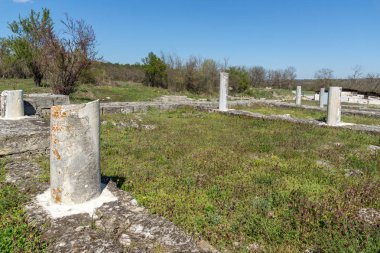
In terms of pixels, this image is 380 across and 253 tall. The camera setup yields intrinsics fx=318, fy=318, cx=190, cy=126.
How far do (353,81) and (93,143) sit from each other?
51.1 m

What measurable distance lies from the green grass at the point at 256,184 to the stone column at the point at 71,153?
1061 mm

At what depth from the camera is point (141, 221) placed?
2.95m

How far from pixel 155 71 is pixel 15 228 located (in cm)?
3153

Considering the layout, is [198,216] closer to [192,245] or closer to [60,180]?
[192,245]

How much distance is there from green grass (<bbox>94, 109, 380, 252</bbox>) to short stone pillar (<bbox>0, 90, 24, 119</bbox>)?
2.14 meters

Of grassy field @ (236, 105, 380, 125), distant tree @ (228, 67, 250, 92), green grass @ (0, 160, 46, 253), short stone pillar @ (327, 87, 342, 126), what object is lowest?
green grass @ (0, 160, 46, 253)

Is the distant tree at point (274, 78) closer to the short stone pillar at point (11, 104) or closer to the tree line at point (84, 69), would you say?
the tree line at point (84, 69)

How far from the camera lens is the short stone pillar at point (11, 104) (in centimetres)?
721

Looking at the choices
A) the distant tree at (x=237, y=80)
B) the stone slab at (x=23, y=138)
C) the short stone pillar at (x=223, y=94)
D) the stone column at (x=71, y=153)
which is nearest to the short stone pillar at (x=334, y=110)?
the short stone pillar at (x=223, y=94)

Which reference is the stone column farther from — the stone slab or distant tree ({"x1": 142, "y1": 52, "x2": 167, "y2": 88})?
distant tree ({"x1": 142, "y1": 52, "x2": 167, "y2": 88})

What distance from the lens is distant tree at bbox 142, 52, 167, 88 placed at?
3353 cm

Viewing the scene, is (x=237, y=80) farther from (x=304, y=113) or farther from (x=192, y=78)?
(x=304, y=113)

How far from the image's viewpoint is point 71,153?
3.31m

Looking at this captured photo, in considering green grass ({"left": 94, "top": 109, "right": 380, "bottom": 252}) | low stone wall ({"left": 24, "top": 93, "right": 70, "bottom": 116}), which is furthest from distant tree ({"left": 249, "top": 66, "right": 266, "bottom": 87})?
low stone wall ({"left": 24, "top": 93, "right": 70, "bottom": 116})
